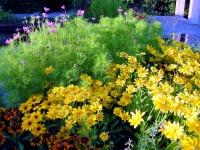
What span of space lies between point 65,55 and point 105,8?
4.56 meters

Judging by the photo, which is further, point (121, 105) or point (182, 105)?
point (121, 105)

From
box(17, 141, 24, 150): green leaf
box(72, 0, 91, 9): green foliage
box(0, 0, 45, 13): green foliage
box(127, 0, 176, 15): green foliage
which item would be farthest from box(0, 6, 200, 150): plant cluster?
box(127, 0, 176, 15): green foliage

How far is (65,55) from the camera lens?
287 centimetres

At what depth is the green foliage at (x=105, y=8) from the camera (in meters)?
7.03

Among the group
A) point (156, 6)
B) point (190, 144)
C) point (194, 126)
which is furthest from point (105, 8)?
point (190, 144)

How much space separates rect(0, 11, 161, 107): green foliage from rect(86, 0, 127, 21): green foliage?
3.33m

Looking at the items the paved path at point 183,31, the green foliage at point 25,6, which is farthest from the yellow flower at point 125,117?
the green foliage at point 25,6

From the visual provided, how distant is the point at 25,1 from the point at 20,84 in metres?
8.40

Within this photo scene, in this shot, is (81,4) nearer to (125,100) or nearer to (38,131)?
(125,100)

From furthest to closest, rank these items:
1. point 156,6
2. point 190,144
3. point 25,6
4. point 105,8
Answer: point 156,6 < point 25,6 < point 105,8 < point 190,144

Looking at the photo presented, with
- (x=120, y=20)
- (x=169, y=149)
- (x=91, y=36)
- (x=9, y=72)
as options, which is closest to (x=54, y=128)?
(x=9, y=72)

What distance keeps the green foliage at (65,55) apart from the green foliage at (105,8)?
10.9ft

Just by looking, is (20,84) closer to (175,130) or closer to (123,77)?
(123,77)

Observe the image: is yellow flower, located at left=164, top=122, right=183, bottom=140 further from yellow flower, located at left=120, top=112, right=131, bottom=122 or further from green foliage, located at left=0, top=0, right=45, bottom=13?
green foliage, located at left=0, top=0, right=45, bottom=13
